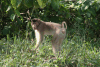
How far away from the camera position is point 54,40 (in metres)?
3.83

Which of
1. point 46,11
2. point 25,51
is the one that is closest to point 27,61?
point 25,51

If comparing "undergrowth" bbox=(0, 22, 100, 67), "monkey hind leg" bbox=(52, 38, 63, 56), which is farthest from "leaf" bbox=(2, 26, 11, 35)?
"monkey hind leg" bbox=(52, 38, 63, 56)

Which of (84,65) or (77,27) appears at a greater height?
(77,27)

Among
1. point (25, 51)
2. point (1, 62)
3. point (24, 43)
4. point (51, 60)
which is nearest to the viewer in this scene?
point (1, 62)

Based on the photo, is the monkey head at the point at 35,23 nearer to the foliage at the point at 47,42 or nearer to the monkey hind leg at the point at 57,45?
the foliage at the point at 47,42

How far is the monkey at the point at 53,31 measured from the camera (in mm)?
3768

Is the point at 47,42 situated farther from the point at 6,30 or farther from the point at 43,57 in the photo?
the point at 6,30

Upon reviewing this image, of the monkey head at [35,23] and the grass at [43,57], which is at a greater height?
the monkey head at [35,23]

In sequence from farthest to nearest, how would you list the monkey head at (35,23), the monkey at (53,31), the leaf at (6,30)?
the leaf at (6,30)
the monkey head at (35,23)
the monkey at (53,31)

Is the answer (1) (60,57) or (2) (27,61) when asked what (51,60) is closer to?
(1) (60,57)

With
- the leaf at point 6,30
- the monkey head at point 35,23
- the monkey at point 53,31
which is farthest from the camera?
the leaf at point 6,30

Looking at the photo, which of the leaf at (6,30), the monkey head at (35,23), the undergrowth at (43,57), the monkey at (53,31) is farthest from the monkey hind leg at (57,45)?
the leaf at (6,30)

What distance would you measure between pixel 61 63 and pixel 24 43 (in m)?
1.43

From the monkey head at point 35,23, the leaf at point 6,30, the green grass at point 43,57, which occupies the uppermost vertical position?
the monkey head at point 35,23
